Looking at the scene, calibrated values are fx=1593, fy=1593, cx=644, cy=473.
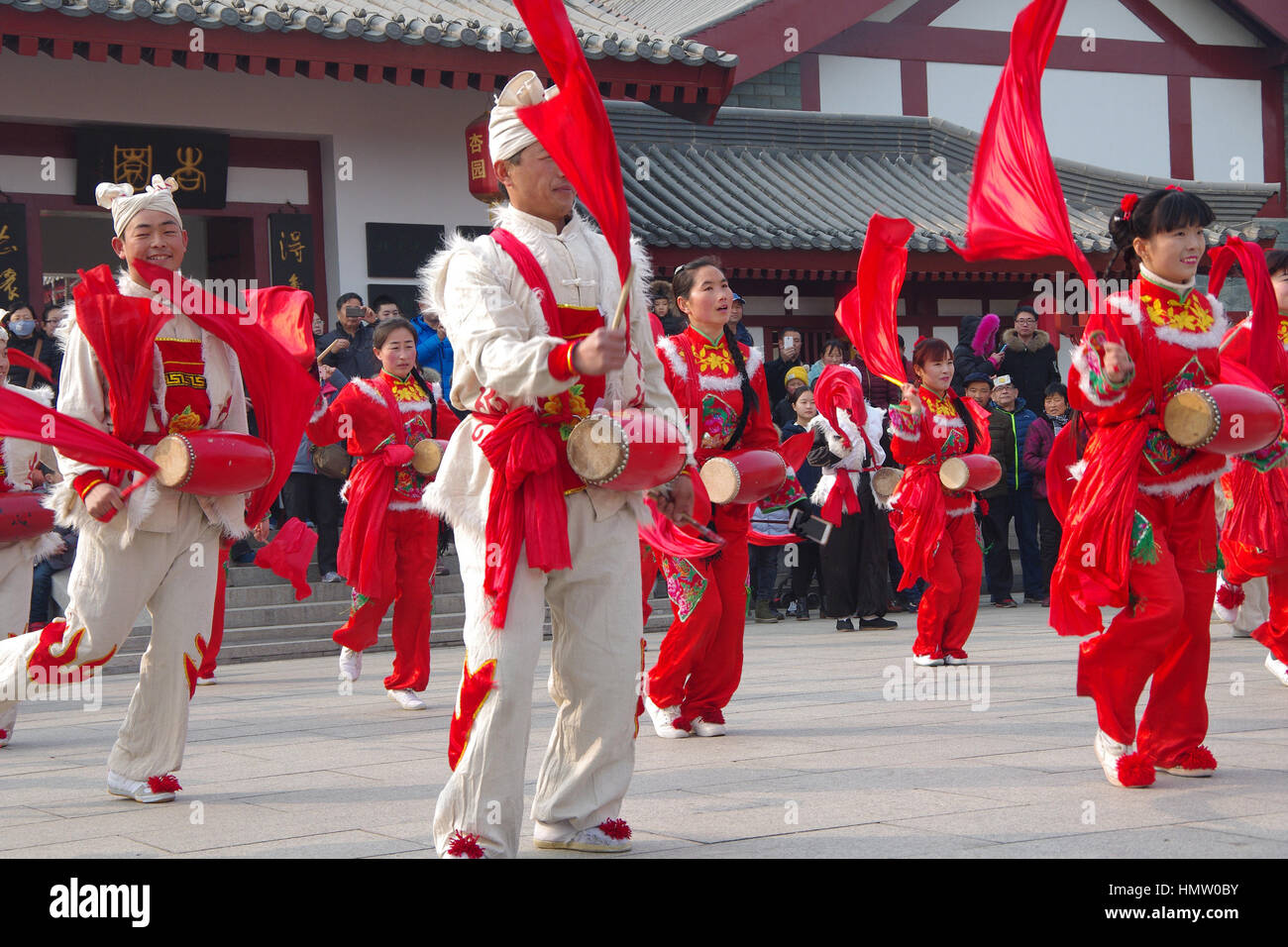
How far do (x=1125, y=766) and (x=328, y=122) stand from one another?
384 inches

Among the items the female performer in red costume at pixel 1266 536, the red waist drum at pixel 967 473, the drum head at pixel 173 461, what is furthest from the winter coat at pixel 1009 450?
the drum head at pixel 173 461

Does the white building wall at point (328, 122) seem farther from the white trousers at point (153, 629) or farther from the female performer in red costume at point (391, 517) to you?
the white trousers at point (153, 629)

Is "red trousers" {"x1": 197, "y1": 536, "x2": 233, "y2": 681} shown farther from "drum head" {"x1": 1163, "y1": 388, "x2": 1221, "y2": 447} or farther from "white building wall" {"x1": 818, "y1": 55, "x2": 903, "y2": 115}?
"white building wall" {"x1": 818, "y1": 55, "x2": 903, "y2": 115}

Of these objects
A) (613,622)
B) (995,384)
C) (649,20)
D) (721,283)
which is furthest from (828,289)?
(613,622)

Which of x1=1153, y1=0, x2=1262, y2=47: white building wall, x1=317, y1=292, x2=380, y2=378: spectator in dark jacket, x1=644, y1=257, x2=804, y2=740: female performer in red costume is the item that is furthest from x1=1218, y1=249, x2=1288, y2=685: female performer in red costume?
x1=1153, y1=0, x2=1262, y2=47: white building wall

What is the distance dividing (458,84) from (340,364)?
100 inches

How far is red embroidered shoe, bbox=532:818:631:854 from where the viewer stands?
3.96 m

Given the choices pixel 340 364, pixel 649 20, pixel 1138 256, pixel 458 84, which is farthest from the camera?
pixel 649 20

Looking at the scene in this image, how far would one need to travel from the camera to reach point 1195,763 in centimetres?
477

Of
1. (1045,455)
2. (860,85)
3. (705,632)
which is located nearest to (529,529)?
(705,632)

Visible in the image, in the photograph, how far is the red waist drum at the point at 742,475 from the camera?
6070 millimetres

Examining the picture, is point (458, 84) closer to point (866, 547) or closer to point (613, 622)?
point (866, 547)

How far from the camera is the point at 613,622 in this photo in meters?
3.95

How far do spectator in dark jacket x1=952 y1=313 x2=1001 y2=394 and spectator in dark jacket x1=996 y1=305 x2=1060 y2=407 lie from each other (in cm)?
14
